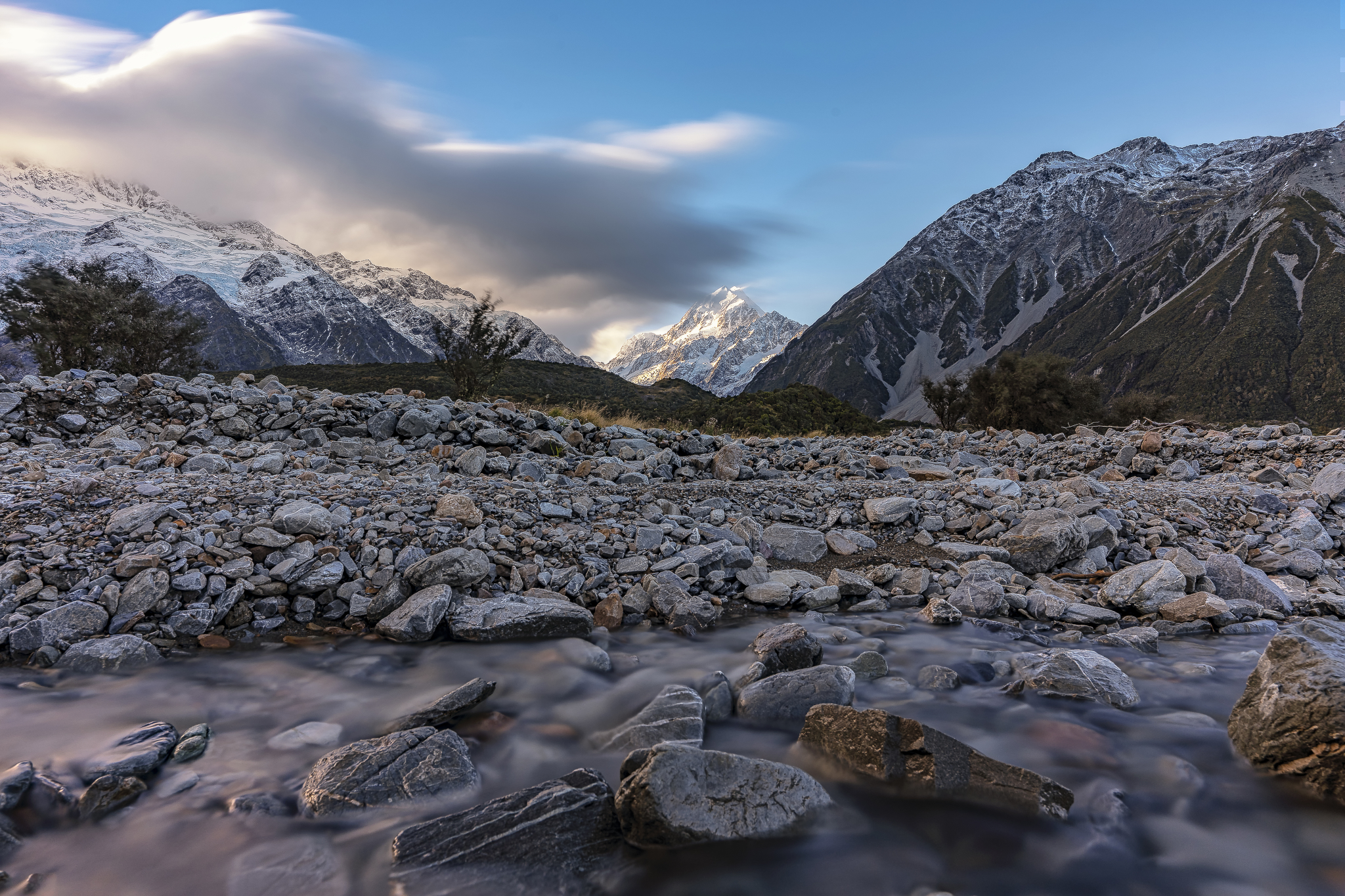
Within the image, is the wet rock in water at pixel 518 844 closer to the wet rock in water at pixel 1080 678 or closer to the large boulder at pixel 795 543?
the wet rock in water at pixel 1080 678

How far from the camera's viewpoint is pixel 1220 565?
550 centimetres

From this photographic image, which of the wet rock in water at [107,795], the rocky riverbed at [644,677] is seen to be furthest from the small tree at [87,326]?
the wet rock in water at [107,795]

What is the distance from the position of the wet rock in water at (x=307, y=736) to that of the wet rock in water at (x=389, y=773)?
30cm

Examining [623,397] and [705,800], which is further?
[623,397]

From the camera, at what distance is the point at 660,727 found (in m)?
3.31

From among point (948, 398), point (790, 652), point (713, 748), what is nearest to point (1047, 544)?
point (790, 652)

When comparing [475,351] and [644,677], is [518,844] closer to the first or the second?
[644,677]

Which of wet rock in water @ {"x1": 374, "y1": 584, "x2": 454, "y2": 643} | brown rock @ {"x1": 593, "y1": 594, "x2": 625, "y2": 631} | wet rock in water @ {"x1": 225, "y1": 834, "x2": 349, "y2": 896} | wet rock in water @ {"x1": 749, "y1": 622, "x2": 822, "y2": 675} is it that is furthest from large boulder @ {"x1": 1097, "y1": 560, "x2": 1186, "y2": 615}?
wet rock in water @ {"x1": 225, "y1": 834, "x2": 349, "y2": 896}

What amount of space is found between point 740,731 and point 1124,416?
34941 mm

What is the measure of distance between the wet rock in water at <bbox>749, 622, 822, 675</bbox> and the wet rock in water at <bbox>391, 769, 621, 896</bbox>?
1.79 metres

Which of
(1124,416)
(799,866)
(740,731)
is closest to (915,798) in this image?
(799,866)

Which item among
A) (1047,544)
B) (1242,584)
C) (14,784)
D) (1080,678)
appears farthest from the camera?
(1047,544)

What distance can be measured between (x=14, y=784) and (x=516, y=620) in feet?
8.92

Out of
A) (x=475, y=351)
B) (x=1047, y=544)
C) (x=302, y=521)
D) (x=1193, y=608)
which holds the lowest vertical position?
(x=1193, y=608)
